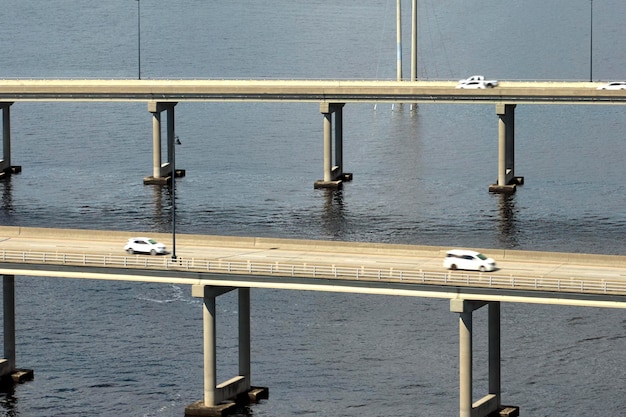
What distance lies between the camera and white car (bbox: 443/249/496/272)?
101625 mm

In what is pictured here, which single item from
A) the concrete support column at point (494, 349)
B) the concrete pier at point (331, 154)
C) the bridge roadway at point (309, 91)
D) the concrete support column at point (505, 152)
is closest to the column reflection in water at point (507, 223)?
the concrete support column at point (505, 152)

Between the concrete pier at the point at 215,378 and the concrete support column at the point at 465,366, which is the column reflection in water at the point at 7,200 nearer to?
the concrete pier at the point at 215,378

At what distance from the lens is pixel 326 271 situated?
99750 millimetres

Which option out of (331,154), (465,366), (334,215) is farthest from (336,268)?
(331,154)

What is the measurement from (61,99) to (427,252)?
8567cm

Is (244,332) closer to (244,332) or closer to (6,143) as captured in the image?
(244,332)

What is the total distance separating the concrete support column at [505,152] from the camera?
586ft

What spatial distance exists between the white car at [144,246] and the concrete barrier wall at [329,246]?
3085 millimetres

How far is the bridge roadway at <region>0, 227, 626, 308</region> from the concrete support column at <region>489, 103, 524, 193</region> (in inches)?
2793

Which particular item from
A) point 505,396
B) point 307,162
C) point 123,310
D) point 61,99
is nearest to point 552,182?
point 307,162

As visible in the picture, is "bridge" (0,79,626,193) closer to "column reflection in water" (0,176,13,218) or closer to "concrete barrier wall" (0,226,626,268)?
"column reflection in water" (0,176,13,218)

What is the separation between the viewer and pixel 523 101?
17812 centimetres

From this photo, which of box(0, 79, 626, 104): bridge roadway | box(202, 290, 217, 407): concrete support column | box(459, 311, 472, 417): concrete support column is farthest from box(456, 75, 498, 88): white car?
box(459, 311, 472, 417): concrete support column

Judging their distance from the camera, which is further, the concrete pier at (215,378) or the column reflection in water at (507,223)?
the column reflection in water at (507,223)
